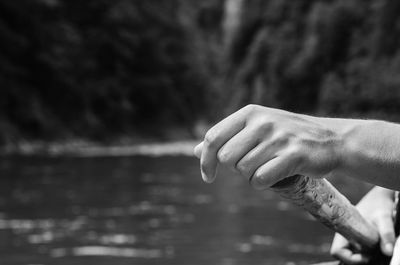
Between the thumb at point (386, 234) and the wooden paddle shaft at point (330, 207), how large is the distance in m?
0.02

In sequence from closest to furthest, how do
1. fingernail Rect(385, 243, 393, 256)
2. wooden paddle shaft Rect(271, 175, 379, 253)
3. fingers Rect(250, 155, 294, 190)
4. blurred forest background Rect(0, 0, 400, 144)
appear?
fingers Rect(250, 155, 294, 190)
wooden paddle shaft Rect(271, 175, 379, 253)
fingernail Rect(385, 243, 393, 256)
blurred forest background Rect(0, 0, 400, 144)

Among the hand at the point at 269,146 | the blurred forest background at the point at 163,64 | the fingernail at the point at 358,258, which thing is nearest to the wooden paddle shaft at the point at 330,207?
the fingernail at the point at 358,258

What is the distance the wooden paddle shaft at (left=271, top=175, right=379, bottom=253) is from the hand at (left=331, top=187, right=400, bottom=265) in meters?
0.02

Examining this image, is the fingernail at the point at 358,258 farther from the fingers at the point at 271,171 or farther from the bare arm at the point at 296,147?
the fingers at the point at 271,171

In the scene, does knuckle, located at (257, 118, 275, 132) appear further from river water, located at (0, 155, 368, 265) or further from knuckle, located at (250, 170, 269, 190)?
river water, located at (0, 155, 368, 265)

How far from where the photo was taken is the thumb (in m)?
1.79

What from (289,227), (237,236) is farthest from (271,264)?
(289,227)

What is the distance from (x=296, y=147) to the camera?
3.30 ft

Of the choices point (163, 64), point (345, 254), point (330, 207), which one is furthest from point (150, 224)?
point (163, 64)

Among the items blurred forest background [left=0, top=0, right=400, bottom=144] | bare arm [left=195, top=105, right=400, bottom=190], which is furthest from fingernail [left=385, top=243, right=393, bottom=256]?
blurred forest background [left=0, top=0, right=400, bottom=144]

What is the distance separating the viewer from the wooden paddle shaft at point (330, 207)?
1.26 metres

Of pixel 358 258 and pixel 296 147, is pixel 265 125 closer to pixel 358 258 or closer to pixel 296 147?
pixel 296 147

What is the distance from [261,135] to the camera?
1.01 metres

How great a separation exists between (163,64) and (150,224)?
3814 centimetres
